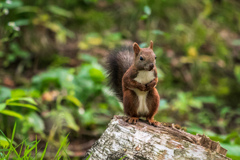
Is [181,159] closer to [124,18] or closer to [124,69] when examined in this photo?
[124,69]

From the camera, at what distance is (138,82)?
97.5 inches

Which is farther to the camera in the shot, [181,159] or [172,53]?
[172,53]

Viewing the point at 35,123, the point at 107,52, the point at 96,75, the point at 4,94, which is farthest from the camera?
the point at 107,52

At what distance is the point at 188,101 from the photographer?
15.8 ft

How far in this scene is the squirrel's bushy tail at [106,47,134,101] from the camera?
288 centimetres

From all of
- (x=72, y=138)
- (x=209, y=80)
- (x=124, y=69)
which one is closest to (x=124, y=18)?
(x=209, y=80)

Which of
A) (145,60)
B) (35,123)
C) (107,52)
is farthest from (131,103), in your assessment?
(107,52)

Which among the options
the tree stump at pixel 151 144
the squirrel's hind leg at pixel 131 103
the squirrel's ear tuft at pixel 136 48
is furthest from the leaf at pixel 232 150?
the squirrel's ear tuft at pixel 136 48

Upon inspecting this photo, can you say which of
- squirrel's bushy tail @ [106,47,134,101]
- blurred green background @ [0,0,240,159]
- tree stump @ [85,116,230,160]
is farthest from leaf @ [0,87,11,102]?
tree stump @ [85,116,230,160]

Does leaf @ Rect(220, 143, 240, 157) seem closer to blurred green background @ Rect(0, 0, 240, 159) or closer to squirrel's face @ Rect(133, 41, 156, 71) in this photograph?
squirrel's face @ Rect(133, 41, 156, 71)

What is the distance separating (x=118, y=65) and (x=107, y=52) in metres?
1.65

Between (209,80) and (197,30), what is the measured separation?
108 centimetres

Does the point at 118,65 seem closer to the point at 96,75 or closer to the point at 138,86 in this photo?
the point at 138,86

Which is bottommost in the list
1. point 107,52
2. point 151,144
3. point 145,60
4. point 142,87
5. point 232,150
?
point 151,144
